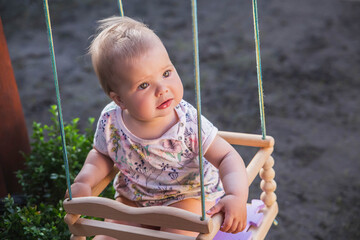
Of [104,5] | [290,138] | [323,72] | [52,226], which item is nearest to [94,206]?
[52,226]

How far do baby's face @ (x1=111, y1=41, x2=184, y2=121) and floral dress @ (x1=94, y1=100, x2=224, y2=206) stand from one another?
0.33 ft

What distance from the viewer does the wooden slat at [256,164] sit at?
128 cm

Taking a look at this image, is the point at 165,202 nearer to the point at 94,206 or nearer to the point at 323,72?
the point at 94,206

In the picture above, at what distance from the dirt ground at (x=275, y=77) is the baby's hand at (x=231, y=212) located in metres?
1.07

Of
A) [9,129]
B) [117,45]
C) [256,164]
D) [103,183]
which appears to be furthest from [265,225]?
[9,129]

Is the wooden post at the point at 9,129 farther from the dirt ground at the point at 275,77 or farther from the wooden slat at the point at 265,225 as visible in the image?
the wooden slat at the point at 265,225

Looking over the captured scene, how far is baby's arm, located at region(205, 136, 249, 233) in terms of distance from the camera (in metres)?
1.16

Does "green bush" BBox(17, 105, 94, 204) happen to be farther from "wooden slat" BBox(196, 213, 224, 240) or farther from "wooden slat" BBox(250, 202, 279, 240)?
"wooden slat" BBox(196, 213, 224, 240)

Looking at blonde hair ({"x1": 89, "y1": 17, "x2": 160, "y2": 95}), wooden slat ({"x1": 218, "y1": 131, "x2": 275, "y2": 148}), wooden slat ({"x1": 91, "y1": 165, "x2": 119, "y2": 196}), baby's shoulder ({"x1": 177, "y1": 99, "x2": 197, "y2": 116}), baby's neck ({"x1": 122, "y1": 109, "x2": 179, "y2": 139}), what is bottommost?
wooden slat ({"x1": 91, "y1": 165, "x2": 119, "y2": 196})

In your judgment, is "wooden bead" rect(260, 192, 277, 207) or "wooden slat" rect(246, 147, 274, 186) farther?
"wooden bead" rect(260, 192, 277, 207)

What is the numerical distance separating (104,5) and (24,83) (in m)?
1.25

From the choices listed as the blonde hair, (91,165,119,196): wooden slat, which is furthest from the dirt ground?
the blonde hair

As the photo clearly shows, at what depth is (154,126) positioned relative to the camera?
1351 millimetres

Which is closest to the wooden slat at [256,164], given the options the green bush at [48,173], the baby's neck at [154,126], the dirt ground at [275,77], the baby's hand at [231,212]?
the baby's hand at [231,212]
